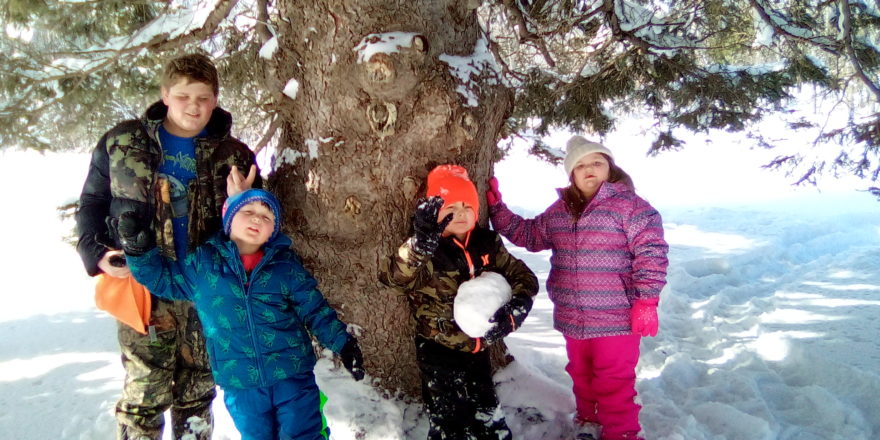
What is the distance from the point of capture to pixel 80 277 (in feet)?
22.2

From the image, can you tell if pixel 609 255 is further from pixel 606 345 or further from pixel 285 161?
pixel 285 161

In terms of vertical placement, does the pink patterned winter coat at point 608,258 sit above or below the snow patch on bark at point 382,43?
below

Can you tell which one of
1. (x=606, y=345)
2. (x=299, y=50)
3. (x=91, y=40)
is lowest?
(x=606, y=345)

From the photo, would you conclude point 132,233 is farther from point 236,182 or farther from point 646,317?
point 646,317

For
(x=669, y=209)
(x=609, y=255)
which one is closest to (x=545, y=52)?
(x=609, y=255)

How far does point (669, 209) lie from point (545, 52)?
800 cm

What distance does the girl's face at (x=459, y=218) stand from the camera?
2230 mm

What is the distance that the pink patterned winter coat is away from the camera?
2455 millimetres

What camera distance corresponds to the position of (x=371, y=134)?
2.40 metres

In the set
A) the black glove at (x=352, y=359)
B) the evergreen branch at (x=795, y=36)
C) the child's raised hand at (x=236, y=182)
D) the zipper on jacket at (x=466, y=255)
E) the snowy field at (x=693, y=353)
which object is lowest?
the snowy field at (x=693, y=353)

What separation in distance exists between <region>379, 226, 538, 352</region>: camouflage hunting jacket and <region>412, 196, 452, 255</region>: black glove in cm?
13

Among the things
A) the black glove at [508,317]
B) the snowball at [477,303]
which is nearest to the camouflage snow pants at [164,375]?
the snowball at [477,303]

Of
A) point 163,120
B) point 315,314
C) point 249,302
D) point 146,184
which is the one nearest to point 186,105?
point 163,120

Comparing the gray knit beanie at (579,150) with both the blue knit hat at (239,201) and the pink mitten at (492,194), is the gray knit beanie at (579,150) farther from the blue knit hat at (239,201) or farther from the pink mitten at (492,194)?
the blue knit hat at (239,201)
